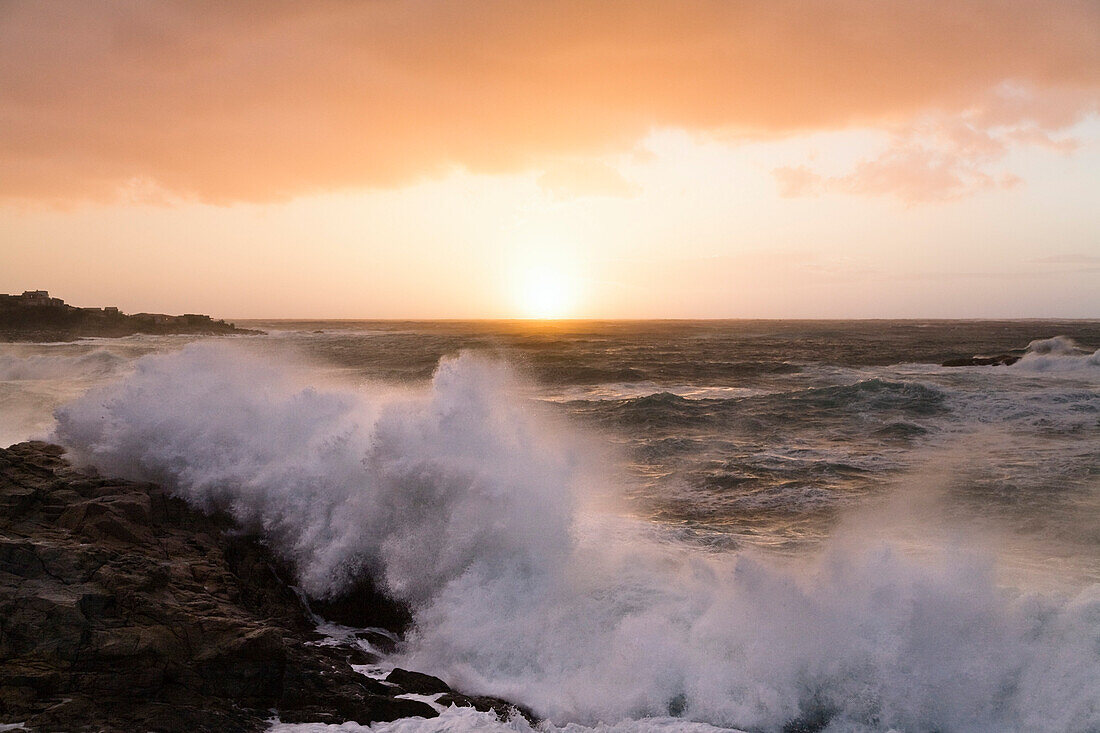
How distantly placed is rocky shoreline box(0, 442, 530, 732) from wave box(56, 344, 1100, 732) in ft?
2.16

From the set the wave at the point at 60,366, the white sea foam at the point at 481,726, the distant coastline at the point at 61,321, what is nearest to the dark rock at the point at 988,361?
the white sea foam at the point at 481,726

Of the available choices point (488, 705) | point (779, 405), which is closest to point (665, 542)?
point (488, 705)

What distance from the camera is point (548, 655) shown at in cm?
596

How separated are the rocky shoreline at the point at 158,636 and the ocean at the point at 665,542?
343mm

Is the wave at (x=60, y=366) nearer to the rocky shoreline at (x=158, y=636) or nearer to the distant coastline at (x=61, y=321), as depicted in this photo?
the distant coastline at (x=61, y=321)

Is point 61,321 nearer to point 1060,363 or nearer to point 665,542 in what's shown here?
point 665,542

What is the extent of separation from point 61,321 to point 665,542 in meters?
56.2

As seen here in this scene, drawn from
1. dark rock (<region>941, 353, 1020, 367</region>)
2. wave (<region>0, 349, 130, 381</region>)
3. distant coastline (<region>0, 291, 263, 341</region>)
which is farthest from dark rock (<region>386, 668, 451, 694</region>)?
distant coastline (<region>0, 291, 263, 341</region>)

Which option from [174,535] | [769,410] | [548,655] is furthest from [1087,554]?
[769,410]

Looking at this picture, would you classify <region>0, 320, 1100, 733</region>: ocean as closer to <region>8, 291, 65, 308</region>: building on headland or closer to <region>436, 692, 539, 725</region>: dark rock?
<region>436, 692, 539, 725</region>: dark rock

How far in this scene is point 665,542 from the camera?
8.34 m

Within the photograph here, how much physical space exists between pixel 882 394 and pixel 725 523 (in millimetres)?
13834

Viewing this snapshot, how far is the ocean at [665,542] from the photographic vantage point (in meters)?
5.36

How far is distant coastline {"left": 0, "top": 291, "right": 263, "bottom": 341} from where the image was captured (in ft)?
152
